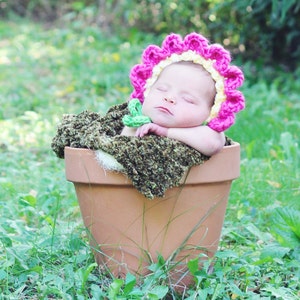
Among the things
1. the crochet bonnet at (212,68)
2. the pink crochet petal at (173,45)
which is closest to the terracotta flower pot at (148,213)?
the crochet bonnet at (212,68)

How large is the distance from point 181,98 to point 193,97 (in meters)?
0.04

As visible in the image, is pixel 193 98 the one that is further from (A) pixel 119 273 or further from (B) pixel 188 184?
(A) pixel 119 273

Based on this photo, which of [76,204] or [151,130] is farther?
[76,204]

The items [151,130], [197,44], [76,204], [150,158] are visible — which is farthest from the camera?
[76,204]

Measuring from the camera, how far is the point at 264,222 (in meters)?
2.92

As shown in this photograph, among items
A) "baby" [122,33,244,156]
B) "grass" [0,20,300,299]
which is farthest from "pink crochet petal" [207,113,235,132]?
"grass" [0,20,300,299]

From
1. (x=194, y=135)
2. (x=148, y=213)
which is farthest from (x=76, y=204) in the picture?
(x=194, y=135)

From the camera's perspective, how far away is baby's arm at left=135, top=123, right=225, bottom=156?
2072mm

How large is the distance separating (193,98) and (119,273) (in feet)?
1.97

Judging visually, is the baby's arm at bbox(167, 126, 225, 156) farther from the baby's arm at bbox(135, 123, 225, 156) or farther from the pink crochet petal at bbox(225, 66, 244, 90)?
the pink crochet petal at bbox(225, 66, 244, 90)

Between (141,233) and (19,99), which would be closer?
(141,233)

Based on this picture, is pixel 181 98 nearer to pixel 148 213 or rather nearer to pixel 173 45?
pixel 173 45

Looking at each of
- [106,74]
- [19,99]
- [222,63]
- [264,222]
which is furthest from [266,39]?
[222,63]

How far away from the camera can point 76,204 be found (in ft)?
9.65
